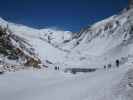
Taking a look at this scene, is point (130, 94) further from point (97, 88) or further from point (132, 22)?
point (132, 22)

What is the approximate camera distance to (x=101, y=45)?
183625mm

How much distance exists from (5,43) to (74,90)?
45.7 meters

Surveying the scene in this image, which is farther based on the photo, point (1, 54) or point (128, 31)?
point (128, 31)

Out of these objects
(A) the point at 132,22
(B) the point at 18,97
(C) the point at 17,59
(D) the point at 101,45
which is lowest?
(B) the point at 18,97

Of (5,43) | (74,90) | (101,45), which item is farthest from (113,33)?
(74,90)

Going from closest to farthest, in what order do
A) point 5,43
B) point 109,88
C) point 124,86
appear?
point 124,86, point 109,88, point 5,43

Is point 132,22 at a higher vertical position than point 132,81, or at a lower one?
higher

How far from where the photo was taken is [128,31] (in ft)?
548

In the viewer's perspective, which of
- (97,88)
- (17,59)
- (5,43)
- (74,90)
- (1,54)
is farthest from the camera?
(5,43)

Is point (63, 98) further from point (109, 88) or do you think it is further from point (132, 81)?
point (132, 81)

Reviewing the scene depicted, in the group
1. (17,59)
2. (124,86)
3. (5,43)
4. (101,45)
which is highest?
(101,45)

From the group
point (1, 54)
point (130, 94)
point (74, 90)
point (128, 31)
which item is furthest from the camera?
point (128, 31)

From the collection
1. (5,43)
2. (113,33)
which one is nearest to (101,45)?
(113,33)

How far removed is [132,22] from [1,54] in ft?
477
